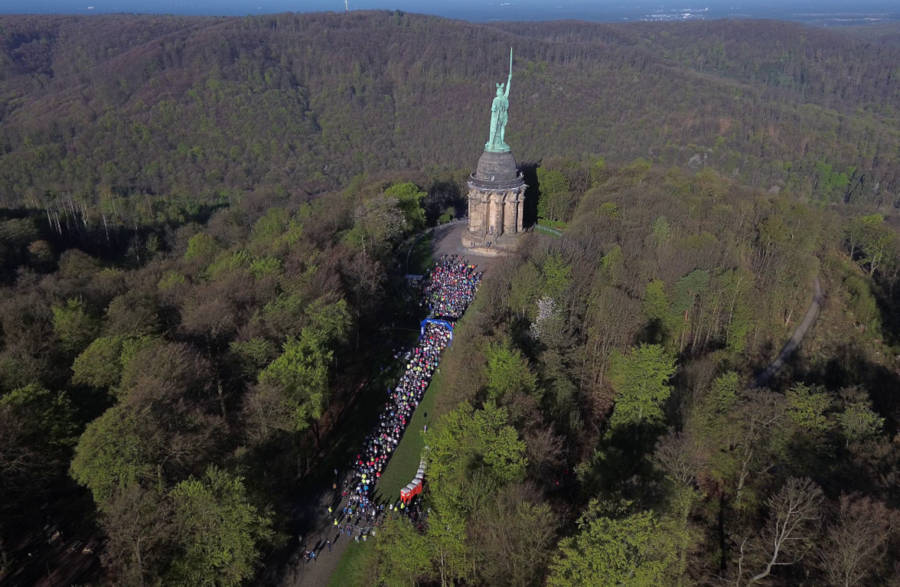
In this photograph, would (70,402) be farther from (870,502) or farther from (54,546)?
(870,502)

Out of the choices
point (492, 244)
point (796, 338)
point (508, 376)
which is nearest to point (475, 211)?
point (492, 244)

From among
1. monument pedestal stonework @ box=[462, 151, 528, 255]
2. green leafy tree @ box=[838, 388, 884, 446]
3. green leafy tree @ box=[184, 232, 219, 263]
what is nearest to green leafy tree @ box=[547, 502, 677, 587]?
green leafy tree @ box=[838, 388, 884, 446]

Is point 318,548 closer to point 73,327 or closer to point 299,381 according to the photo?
point 299,381

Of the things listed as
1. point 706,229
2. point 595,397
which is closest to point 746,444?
point 595,397

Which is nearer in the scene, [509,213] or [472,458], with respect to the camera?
[472,458]

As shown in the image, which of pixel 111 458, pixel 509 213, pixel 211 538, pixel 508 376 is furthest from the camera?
pixel 509 213

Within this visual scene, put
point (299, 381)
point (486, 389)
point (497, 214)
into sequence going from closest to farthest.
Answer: point (486, 389) → point (299, 381) → point (497, 214)

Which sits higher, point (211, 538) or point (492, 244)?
point (211, 538)
